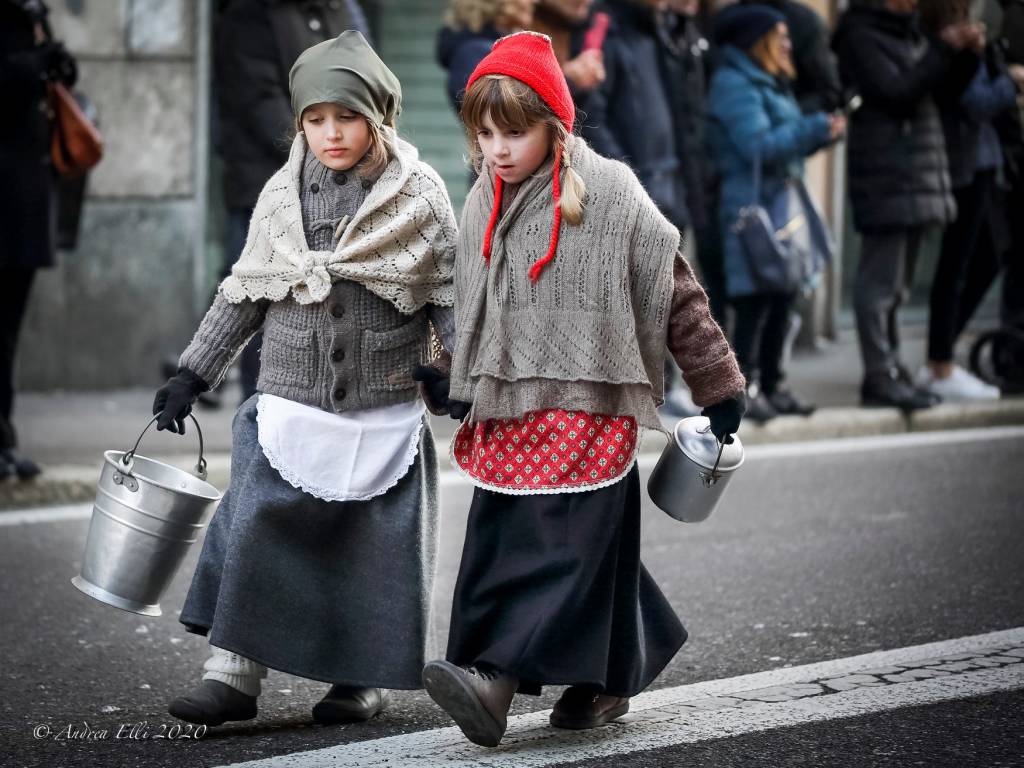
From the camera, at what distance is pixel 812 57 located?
29.6ft

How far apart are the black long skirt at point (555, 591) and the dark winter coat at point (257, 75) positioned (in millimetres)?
3658

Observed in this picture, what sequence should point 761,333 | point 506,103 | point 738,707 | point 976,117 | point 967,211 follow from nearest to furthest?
1. point 506,103
2. point 738,707
3. point 761,333
4. point 976,117
5. point 967,211

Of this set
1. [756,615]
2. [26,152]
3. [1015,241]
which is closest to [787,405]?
[1015,241]

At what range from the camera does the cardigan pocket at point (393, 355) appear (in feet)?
14.6

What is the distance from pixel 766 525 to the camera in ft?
23.0

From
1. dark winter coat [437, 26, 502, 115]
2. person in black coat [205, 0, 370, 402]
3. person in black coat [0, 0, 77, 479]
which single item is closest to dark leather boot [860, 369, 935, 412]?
dark winter coat [437, 26, 502, 115]

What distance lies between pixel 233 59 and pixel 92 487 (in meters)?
1.86

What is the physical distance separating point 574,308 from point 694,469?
49 cm

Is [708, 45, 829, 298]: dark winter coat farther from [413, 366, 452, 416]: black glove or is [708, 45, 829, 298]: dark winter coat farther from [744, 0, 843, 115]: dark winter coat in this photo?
[413, 366, 452, 416]: black glove

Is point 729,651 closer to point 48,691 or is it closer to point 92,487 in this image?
point 48,691

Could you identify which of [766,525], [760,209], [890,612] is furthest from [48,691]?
[760,209]

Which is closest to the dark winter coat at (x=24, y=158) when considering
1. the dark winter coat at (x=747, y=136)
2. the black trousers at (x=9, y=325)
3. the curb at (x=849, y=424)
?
the black trousers at (x=9, y=325)

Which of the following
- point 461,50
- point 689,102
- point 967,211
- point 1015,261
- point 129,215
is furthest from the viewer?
point 1015,261

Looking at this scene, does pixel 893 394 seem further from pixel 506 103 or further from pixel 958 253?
pixel 506 103
